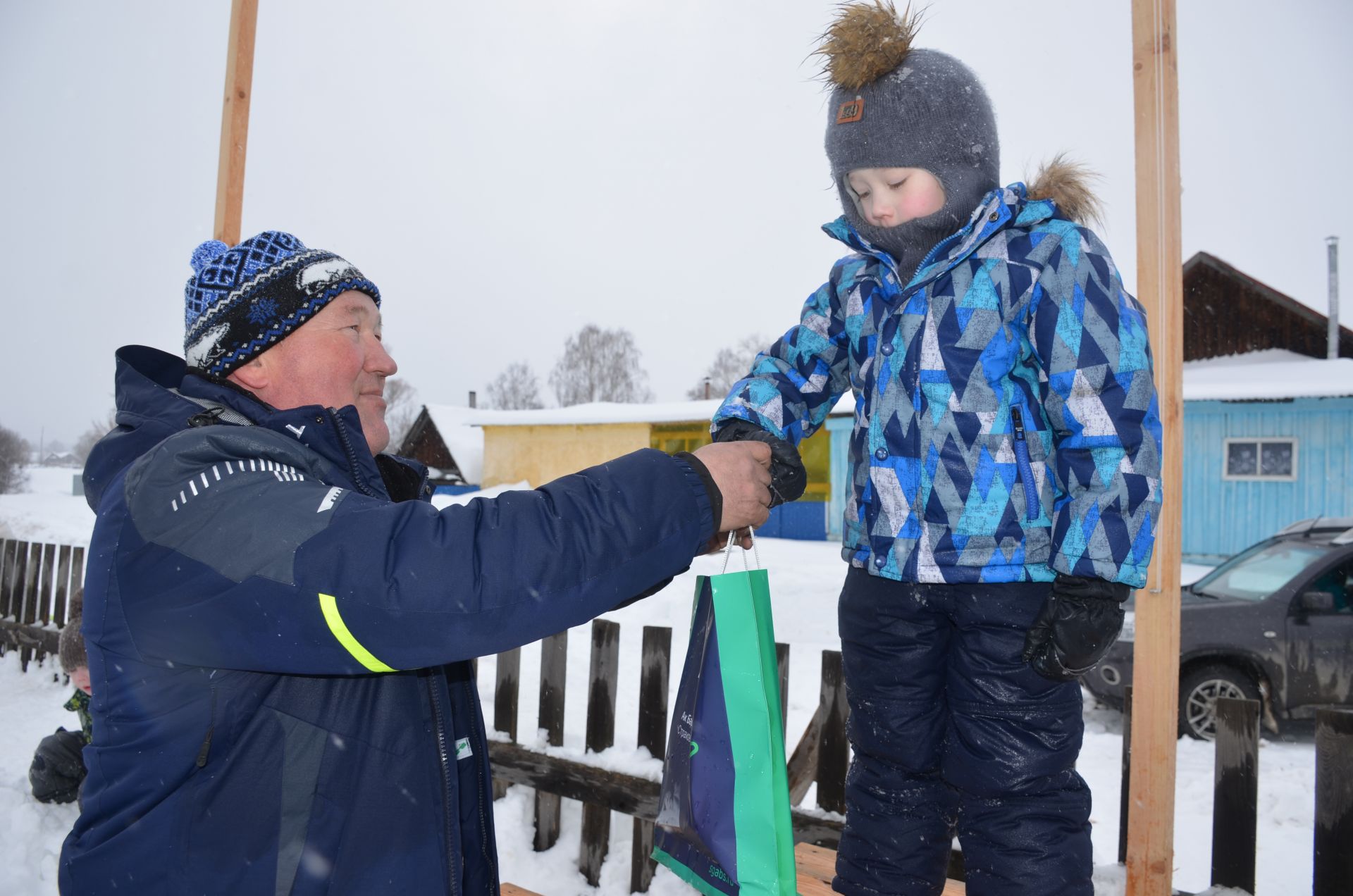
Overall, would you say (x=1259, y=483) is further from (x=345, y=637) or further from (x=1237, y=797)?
(x=345, y=637)

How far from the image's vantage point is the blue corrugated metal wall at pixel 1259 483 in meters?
12.7

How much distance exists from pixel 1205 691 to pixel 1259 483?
10.1 metres

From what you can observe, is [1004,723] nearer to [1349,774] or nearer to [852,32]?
[1349,774]

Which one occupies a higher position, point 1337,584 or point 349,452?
point 349,452

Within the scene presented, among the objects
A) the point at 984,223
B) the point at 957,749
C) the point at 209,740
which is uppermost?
the point at 984,223

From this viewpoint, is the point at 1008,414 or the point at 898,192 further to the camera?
the point at 898,192

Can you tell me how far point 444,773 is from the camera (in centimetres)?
Answer: 138

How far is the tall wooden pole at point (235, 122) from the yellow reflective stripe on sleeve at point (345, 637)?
7.59 feet

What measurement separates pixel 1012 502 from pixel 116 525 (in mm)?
1603

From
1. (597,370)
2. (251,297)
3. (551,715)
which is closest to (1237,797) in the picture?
(551,715)

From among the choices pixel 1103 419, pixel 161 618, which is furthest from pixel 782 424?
pixel 161 618

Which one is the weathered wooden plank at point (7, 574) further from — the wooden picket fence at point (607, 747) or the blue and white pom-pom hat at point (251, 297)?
the blue and white pom-pom hat at point (251, 297)

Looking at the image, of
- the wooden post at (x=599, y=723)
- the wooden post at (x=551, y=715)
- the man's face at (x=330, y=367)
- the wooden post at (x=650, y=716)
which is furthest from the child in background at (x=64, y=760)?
the man's face at (x=330, y=367)

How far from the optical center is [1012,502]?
5.29 feet
